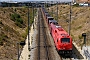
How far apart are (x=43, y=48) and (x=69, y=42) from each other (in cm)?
761

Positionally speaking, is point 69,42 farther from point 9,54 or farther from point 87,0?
point 87,0

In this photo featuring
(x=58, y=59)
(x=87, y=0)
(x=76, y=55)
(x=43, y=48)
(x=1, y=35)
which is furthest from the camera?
(x=87, y=0)

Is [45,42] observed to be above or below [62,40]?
below

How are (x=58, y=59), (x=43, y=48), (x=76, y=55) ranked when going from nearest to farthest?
(x=58, y=59) → (x=76, y=55) → (x=43, y=48)

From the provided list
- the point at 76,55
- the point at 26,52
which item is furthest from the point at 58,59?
the point at 26,52

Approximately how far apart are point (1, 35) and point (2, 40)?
3.41 meters

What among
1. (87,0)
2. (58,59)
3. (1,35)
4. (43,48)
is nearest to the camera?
(58,59)

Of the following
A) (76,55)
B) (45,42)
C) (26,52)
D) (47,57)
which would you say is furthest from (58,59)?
(45,42)

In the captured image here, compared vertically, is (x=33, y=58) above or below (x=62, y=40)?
below

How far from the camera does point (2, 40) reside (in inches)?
1745

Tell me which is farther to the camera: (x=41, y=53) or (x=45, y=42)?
(x=45, y=42)

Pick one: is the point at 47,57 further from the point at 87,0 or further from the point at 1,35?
the point at 87,0

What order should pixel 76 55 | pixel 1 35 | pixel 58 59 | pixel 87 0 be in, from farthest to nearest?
pixel 87 0
pixel 1 35
pixel 76 55
pixel 58 59

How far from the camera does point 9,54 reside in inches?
1512
